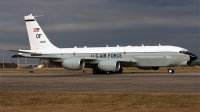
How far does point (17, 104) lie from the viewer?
1298 cm

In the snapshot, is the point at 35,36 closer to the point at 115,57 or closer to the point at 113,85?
the point at 115,57

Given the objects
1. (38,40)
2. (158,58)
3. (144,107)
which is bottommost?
(144,107)

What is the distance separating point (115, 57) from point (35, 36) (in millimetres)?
14282

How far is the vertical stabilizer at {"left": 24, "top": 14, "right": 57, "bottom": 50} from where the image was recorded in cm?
5234

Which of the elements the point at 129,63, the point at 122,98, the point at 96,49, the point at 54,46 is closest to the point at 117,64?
the point at 129,63

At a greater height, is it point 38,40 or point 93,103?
point 38,40

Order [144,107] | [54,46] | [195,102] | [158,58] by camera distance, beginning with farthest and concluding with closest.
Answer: [54,46]
[158,58]
[195,102]
[144,107]

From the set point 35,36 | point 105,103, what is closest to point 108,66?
point 35,36

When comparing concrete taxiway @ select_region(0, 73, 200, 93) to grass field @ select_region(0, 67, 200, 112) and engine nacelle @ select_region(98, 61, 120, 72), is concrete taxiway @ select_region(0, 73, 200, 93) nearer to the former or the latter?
grass field @ select_region(0, 67, 200, 112)

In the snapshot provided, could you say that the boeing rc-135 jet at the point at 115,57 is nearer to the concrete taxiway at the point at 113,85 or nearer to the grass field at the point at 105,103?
the concrete taxiway at the point at 113,85

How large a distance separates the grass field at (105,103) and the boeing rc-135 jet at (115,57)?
92.1ft

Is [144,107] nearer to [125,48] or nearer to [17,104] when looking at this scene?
[17,104]

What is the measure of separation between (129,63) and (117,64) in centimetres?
188

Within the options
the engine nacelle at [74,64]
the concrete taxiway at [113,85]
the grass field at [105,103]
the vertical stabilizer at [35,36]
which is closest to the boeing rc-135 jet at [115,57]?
the engine nacelle at [74,64]
